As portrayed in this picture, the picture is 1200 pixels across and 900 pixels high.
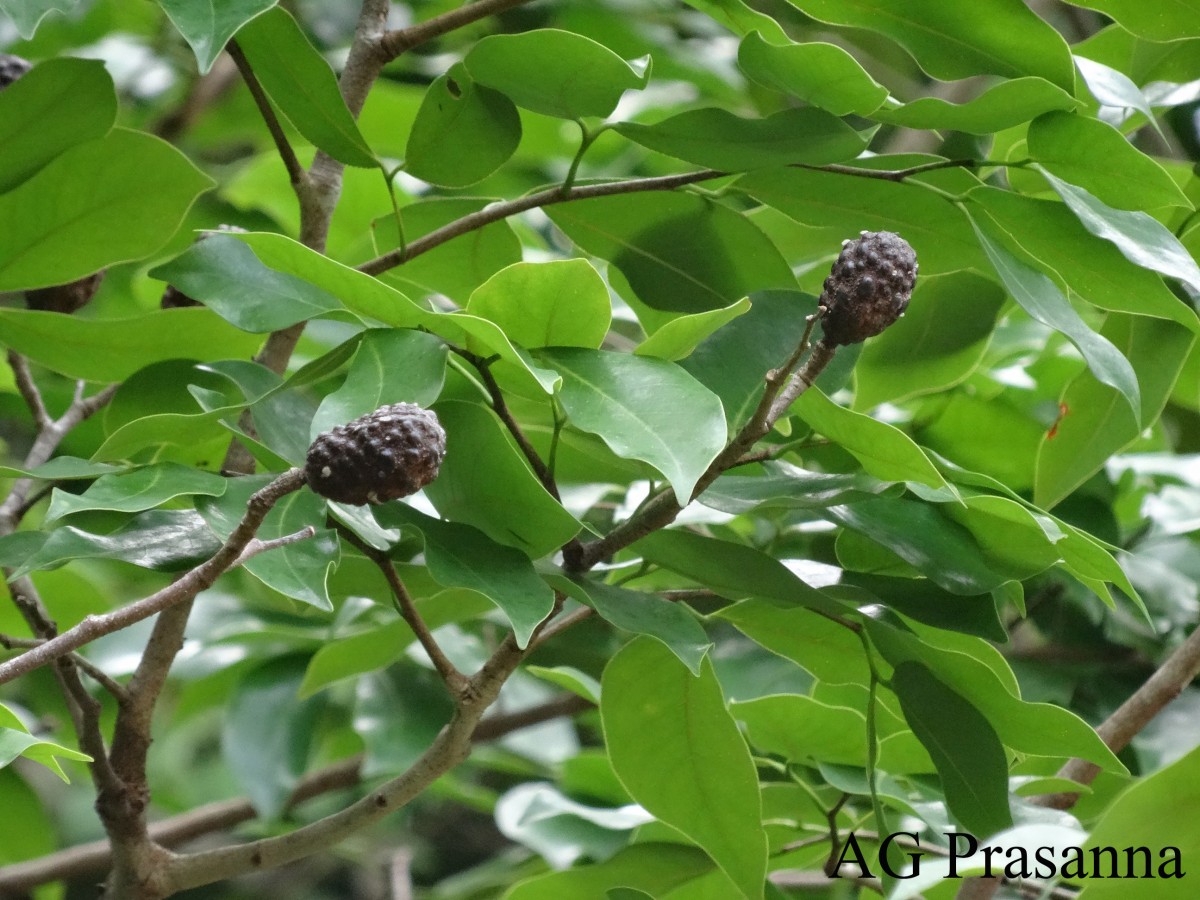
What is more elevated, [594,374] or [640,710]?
[594,374]

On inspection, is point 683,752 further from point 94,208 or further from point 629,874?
point 94,208

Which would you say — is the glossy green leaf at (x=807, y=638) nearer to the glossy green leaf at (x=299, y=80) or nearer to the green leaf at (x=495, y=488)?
the green leaf at (x=495, y=488)

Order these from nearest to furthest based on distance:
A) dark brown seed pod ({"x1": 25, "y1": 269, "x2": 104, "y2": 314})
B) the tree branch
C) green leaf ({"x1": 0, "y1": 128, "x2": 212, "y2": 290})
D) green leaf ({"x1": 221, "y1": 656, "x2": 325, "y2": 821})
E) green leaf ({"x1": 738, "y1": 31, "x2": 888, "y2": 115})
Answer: the tree branch → green leaf ({"x1": 738, "y1": 31, "x2": 888, "y2": 115}) → green leaf ({"x1": 0, "y1": 128, "x2": 212, "y2": 290}) → dark brown seed pod ({"x1": 25, "y1": 269, "x2": 104, "y2": 314}) → green leaf ({"x1": 221, "y1": 656, "x2": 325, "y2": 821})

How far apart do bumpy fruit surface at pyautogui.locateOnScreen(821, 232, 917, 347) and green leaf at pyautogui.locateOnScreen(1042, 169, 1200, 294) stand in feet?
0.34

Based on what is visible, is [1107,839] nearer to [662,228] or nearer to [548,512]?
[548,512]

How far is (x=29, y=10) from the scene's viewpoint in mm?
428

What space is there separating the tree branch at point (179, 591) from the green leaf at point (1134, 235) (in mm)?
278

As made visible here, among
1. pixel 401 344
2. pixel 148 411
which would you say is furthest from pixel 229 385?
pixel 401 344

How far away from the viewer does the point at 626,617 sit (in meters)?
0.43

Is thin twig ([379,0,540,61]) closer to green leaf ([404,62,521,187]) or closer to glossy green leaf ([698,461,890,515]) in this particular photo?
green leaf ([404,62,521,187])

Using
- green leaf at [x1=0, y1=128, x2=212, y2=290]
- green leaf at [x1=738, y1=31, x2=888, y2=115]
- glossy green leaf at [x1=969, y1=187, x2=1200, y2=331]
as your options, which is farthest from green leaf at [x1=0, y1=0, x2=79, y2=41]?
glossy green leaf at [x1=969, y1=187, x2=1200, y2=331]

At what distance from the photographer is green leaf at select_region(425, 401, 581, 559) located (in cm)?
43

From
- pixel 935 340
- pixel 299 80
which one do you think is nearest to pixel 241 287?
pixel 299 80

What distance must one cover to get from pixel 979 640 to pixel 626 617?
169mm
